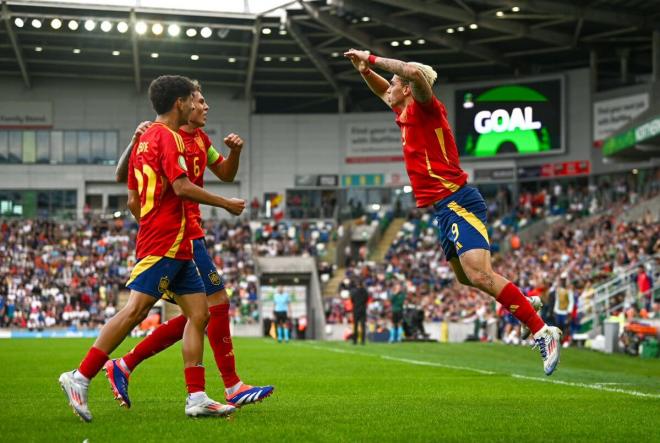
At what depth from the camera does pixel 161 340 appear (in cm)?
887

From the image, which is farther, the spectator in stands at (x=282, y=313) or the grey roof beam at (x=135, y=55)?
the grey roof beam at (x=135, y=55)

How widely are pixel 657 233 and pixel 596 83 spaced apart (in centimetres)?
1978

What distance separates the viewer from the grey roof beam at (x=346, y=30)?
4797 centimetres

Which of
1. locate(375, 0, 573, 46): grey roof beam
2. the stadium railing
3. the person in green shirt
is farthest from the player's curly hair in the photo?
locate(375, 0, 573, 46): grey roof beam

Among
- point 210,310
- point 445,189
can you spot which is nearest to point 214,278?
point 210,310

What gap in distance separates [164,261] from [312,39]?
47244mm

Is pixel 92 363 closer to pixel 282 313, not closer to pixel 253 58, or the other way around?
pixel 282 313

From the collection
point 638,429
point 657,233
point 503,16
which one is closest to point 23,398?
point 638,429

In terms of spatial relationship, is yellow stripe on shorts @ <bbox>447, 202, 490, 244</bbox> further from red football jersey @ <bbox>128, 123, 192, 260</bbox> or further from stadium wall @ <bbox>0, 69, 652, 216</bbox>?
stadium wall @ <bbox>0, 69, 652, 216</bbox>

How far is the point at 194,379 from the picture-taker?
7840mm

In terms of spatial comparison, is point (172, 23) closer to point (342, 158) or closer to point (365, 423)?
point (342, 158)

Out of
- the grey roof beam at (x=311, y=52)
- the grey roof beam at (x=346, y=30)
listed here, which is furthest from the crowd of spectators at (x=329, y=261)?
the grey roof beam at (x=346, y=30)

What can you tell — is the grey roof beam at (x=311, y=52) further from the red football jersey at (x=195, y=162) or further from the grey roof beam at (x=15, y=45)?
the red football jersey at (x=195, y=162)

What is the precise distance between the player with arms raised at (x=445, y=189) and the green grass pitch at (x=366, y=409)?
0.85m
